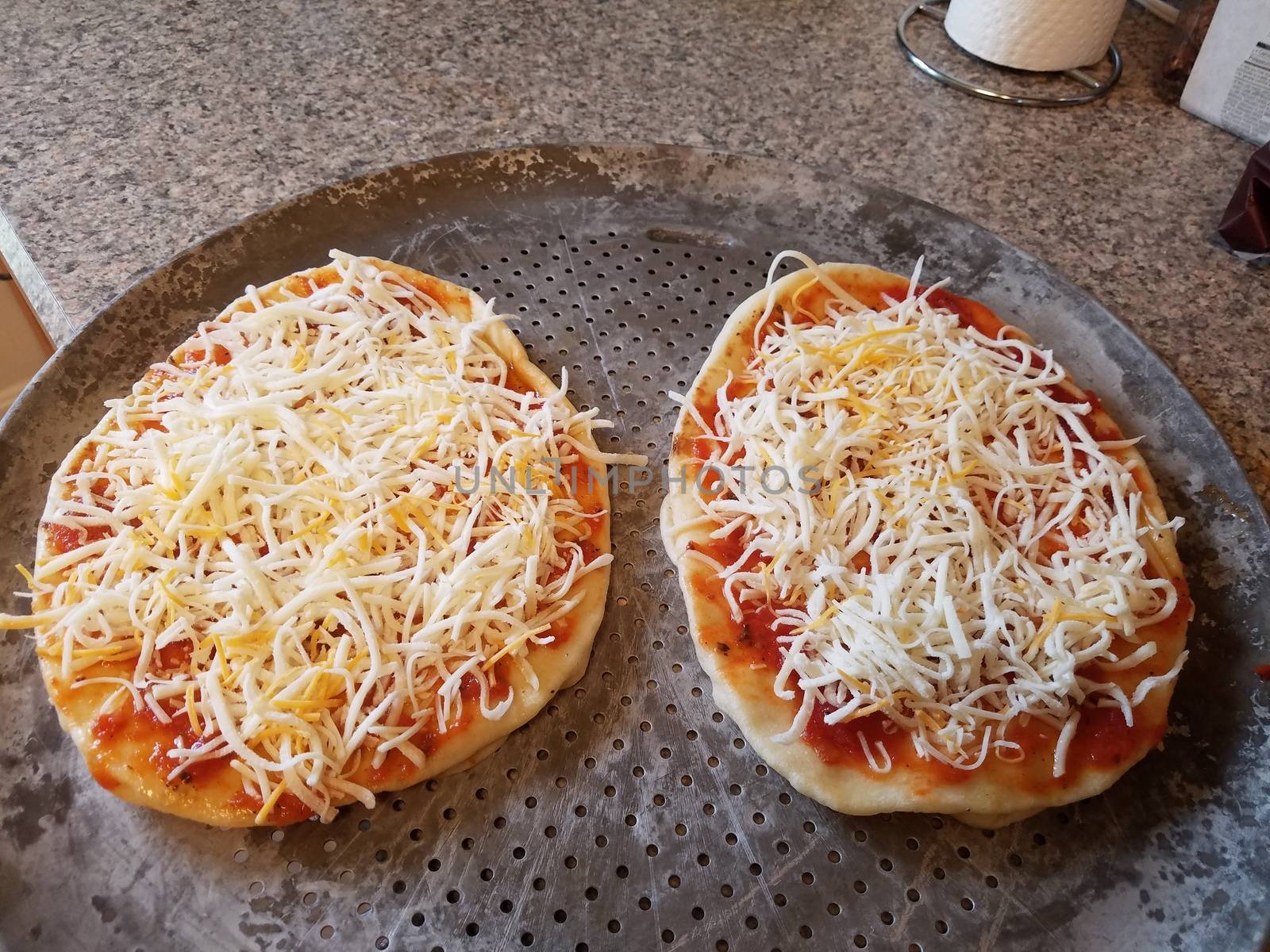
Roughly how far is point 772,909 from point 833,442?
2.02ft

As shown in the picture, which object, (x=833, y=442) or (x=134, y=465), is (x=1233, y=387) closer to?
(x=833, y=442)

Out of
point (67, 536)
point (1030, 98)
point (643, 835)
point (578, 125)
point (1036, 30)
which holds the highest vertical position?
point (1036, 30)

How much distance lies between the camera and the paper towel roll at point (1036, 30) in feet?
6.08

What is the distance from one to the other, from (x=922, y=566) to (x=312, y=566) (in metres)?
0.80

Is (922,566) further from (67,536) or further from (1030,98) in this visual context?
(1030,98)

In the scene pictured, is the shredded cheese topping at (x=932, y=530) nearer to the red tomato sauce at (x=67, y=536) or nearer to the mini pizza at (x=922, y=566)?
the mini pizza at (x=922, y=566)

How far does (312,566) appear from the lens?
110cm

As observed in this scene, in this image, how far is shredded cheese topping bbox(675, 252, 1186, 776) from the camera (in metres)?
1.05

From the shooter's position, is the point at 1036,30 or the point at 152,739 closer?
the point at 152,739

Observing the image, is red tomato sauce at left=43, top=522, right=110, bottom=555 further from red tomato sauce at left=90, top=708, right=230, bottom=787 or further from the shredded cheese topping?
the shredded cheese topping

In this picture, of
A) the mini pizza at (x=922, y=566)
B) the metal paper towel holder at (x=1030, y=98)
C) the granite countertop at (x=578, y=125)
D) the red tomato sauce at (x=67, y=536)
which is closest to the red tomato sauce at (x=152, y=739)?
the red tomato sauce at (x=67, y=536)

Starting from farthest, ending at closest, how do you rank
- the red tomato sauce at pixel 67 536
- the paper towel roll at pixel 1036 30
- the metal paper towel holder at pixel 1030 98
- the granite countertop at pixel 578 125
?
the metal paper towel holder at pixel 1030 98
the paper towel roll at pixel 1036 30
the granite countertop at pixel 578 125
the red tomato sauce at pixel 67 536

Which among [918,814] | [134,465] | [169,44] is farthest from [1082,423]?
[169,44]

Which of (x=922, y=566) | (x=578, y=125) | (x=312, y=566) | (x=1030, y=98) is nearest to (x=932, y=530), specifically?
(x=922, y=566)
